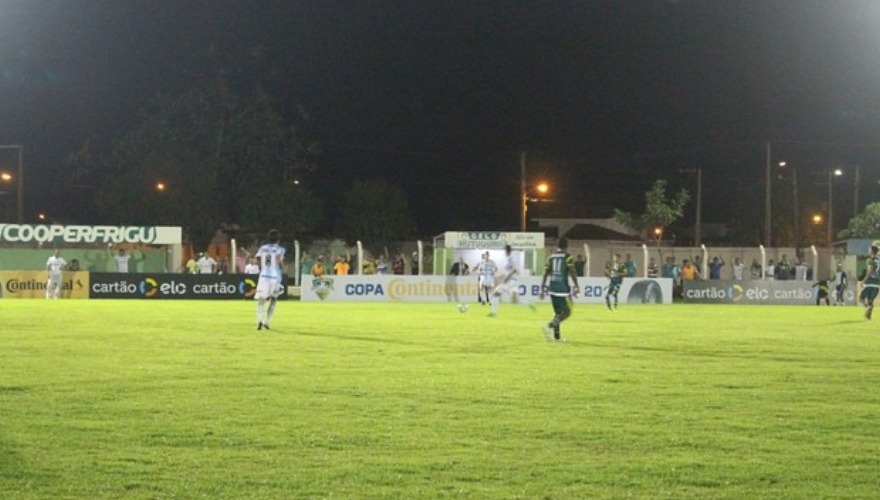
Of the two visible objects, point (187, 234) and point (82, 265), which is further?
point (187, 234)

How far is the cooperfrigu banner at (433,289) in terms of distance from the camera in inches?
1666

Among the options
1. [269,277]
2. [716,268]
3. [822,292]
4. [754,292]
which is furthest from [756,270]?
[269,277]

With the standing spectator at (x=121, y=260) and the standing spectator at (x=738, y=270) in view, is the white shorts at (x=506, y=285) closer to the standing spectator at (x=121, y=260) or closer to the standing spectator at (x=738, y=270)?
the standing spectator at (x=738, y=270)

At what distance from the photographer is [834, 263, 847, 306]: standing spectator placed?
44062mm

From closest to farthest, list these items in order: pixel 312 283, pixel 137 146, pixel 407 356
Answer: pixel 407 356, pixel 312 283, pixel 137 146

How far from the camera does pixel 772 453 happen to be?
8594 millimetres

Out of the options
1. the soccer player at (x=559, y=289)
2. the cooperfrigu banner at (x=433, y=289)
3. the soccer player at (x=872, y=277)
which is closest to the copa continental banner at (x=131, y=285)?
the cooperfrigu banner at (x=433, y=289)

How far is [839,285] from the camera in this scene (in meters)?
44.2

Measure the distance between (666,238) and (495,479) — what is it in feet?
306

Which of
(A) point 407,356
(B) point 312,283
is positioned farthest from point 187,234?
(A) point 407,356

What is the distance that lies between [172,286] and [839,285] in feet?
87.7

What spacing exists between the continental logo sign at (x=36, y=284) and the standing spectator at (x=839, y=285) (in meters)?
29.8

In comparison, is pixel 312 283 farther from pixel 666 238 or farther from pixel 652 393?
pixel 666 238

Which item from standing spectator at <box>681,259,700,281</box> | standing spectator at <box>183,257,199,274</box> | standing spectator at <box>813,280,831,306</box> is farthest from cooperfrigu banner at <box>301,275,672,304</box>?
standing spectator at <box>813,280,831,306</box>
